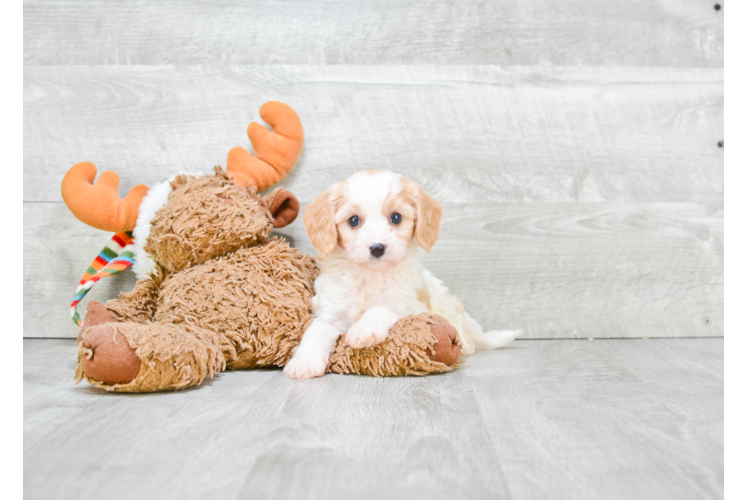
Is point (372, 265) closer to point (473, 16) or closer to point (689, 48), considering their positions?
point (473, 16)

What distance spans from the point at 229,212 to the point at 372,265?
427 mm

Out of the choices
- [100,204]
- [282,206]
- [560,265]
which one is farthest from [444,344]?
[100,204]

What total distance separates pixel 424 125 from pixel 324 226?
2.17 feet

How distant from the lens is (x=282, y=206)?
1714 millimetres

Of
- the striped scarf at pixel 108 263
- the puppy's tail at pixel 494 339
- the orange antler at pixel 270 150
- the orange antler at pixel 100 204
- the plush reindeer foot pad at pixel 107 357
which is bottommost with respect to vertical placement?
the puppy's tail at pixel 494 339

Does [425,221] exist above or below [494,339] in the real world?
above

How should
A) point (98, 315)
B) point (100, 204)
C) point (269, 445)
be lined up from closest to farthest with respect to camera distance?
point (269, 445)
point (98, 315)
point (100, 204)

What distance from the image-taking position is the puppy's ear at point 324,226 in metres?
1.45

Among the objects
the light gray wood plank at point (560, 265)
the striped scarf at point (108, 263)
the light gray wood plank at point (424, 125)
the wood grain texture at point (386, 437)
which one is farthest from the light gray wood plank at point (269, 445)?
the light gray wood plank at point (424, 125)

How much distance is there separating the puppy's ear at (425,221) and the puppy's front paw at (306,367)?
0.39m

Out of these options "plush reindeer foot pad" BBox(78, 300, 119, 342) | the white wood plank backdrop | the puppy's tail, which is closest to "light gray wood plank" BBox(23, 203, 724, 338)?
the white wood plank backdrop

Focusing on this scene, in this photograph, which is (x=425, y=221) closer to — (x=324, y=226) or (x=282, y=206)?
(x=324, y=226)

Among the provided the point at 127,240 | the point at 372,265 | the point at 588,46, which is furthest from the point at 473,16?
the point at 127,240

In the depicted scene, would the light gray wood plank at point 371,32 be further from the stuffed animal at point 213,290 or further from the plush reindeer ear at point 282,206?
the plush reindeer ear at point 282,206
